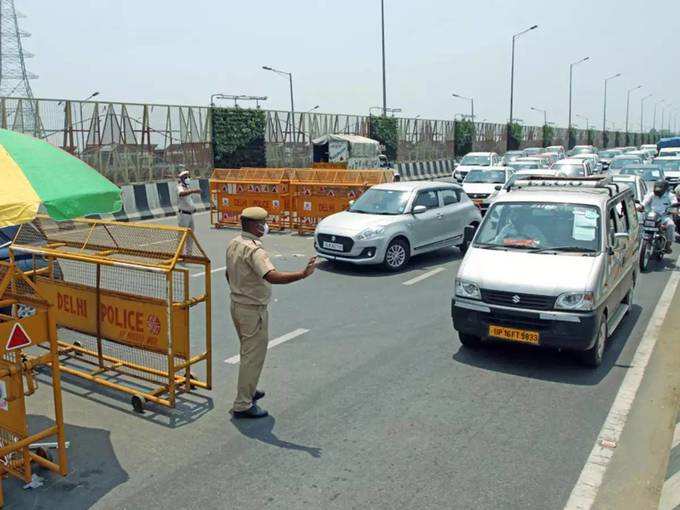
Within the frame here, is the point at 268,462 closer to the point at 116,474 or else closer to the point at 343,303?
the point at 116,474

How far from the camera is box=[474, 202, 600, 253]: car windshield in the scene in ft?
23.4

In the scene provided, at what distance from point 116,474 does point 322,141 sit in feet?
88.0

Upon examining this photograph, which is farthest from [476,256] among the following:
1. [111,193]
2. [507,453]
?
[111,193]

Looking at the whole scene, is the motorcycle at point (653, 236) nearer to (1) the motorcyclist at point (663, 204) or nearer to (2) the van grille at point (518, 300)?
(1) the motorcyclist at point (663, 204)

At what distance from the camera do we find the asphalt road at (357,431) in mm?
4344

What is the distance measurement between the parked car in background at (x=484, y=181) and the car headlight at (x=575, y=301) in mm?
14180

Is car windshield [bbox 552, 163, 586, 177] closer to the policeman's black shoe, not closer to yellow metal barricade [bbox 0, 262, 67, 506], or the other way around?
the policeman's black shoe

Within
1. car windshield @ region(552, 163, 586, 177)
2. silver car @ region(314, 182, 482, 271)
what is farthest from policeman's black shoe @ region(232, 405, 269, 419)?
car windshield @ region(552, 163, 586, 177)

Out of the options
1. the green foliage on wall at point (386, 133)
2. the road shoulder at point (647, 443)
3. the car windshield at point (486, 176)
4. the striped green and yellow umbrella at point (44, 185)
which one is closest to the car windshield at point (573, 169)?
the car windshield at point (486, 176)

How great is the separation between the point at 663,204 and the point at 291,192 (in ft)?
28.8

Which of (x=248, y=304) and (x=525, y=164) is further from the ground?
(x=525, y=164)

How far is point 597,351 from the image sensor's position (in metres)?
6.68

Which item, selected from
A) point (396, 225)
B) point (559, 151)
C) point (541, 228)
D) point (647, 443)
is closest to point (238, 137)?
point (396, 225)

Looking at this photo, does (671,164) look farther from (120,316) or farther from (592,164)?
(120,316)
